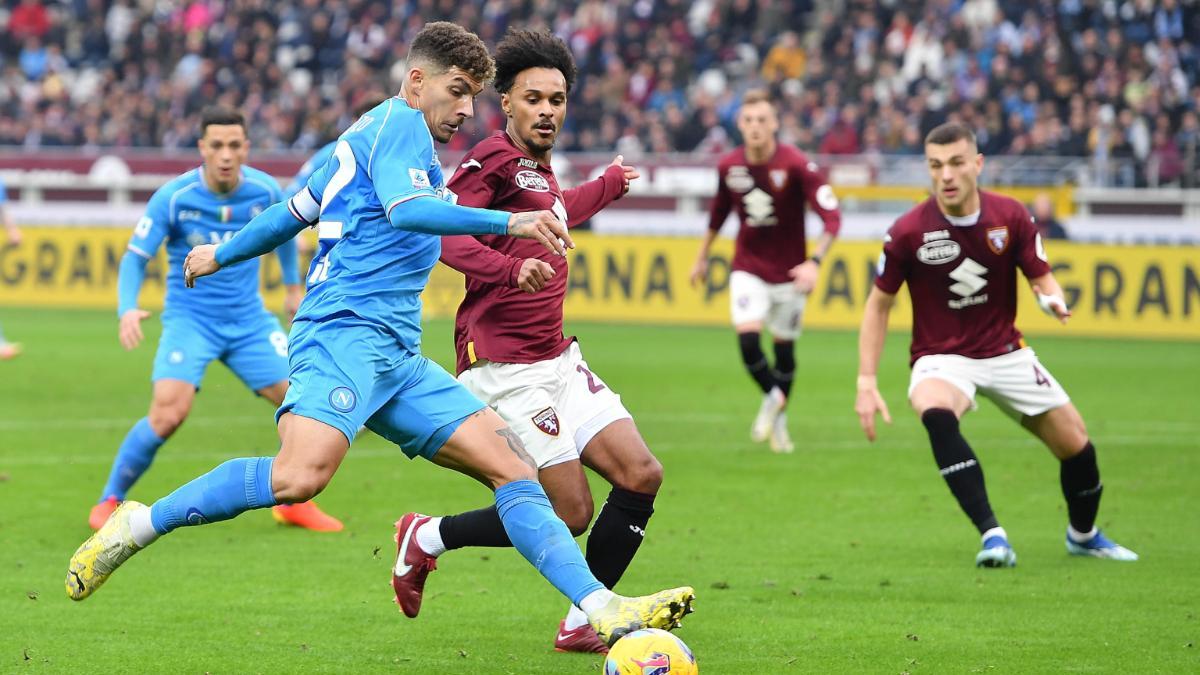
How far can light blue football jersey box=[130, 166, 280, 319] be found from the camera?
9734 mm

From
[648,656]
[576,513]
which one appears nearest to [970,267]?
[576,513]

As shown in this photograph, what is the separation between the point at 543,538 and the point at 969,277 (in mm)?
3734

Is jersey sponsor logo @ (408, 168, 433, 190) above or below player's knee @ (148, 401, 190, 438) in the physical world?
above

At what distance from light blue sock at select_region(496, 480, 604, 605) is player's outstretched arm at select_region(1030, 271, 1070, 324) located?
314cm

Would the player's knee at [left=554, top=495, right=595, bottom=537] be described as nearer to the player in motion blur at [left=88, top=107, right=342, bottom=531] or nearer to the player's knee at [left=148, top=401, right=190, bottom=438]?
the player in motion blur at [left=88, top=107, right=342, bottom=531]

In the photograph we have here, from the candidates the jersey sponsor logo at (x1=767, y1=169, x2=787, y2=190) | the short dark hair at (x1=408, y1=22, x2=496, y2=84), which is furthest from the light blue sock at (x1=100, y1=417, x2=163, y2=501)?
the jersey sponsor logo at (x1=767, y1=169, x2=787, y2=190)

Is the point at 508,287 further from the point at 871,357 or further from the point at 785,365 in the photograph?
the point at 785,365

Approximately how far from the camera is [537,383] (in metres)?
6.64

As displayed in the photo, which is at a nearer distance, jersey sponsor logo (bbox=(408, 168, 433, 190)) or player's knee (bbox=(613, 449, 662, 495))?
jersey sponsor logo (bbox=(408, 168, 433, 190))

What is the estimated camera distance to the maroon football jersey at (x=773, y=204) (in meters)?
13.2

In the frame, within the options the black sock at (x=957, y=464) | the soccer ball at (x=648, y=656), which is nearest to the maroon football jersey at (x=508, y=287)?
the soccer ball at (x=648, y=656)

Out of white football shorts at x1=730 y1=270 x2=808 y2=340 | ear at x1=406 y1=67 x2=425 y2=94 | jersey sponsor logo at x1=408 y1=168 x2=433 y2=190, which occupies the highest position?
ear at x1=406 y1=67 x2=425 y2=94

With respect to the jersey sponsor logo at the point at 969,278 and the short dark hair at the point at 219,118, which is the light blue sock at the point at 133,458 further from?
the jersey sponsor logo at the point at 969,278

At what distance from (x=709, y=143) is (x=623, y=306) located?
5.61 metres
